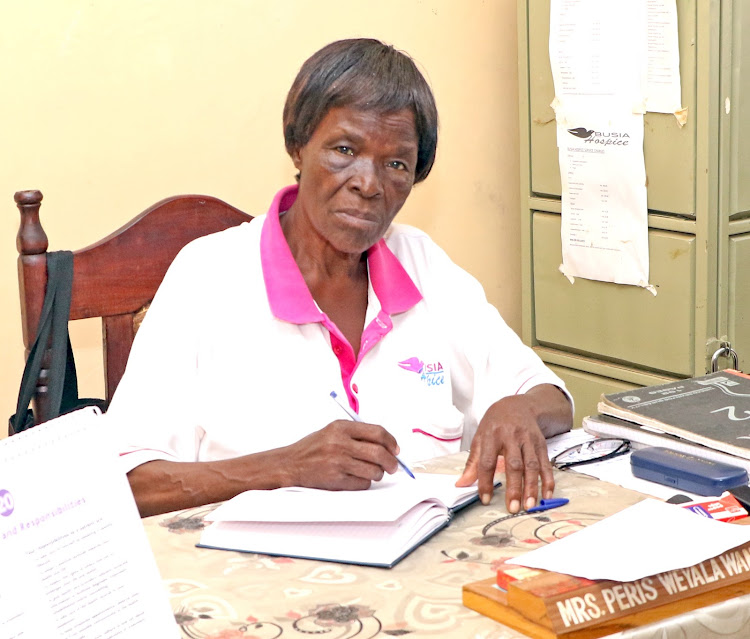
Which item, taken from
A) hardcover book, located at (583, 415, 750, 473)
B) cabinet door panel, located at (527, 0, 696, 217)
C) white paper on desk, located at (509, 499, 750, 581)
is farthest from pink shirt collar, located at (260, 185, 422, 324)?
cabinet door panel, located at (527, 0, 696, 217)

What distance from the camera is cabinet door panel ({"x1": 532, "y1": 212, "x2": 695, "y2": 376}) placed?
8.50ft

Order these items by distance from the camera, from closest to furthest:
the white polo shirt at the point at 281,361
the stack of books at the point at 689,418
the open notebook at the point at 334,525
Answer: the open notebook at the point at 334,525
the stack of books at the point at 689,418
the white polo shirt at the point at 281,361

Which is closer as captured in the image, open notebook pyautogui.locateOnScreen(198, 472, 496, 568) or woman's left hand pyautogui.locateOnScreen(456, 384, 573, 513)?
open notebook pyautogui.locateOnScreen(198, 472, 496, 568)

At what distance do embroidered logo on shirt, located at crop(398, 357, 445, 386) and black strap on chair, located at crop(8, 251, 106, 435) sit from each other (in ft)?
1.77

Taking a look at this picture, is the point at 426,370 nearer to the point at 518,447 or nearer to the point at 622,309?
the point at 518,447

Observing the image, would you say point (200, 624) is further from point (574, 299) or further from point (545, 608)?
point (574, 299)

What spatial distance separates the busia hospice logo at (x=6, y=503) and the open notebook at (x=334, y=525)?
0.38 metres

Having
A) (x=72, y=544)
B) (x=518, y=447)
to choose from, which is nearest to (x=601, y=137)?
(x=518, y=447)

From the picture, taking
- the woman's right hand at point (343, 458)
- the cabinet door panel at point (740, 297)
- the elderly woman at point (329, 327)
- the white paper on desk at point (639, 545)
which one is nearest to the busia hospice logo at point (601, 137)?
the cabinet door panel at point (740, 297)

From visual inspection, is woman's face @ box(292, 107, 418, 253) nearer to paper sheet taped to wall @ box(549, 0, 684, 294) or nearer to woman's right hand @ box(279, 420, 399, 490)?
woman's right hand @ box(279, 420, 399, 490)

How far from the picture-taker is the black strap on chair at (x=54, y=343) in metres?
1.59

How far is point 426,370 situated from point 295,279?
0.86 feet

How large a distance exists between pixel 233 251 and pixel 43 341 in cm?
33

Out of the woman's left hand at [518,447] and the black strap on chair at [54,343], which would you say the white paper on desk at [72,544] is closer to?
the woman's left hand at [518,447]
